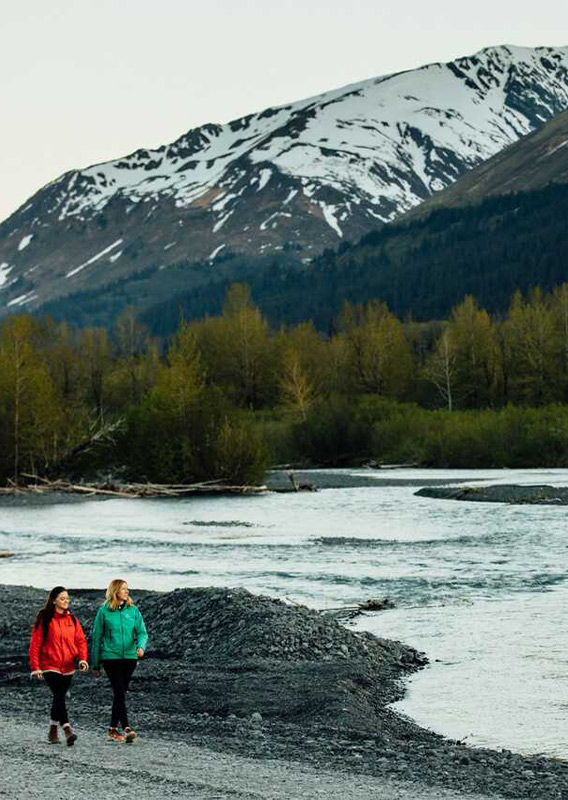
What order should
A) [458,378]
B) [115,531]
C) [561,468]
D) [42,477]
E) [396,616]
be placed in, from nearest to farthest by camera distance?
[396,616], [115,531], [42,477], [561,468], [458,378]

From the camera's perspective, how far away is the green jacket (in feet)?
46.8

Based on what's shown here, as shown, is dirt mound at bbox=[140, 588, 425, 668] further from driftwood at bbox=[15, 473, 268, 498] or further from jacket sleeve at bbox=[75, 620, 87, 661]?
driftwood at bbox=[15, 473, 268, 498]

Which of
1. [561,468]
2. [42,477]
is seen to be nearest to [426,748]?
[42,477]

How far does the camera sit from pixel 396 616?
84.9ft

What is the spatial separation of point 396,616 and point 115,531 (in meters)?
22.6

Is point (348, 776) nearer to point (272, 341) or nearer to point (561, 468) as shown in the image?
point (561, 468)

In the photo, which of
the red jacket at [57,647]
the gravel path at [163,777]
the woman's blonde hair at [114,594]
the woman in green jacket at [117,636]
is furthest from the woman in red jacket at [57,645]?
the gravel path at [163,777]

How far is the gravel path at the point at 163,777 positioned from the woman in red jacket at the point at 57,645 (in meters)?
0.88

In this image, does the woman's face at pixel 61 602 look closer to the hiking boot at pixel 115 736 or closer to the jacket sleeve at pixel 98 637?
the jacket sleeve at pixel 98 637

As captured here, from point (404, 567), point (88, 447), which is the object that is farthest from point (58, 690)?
point (88, 447)

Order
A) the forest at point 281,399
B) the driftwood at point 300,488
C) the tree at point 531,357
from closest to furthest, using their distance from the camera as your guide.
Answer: the driftwood at point 300,488
the forest at point 281,399
the tree at point 531,357

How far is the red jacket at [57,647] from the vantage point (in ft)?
46.4

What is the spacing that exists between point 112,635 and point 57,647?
0.66 m

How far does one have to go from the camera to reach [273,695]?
18891mm
